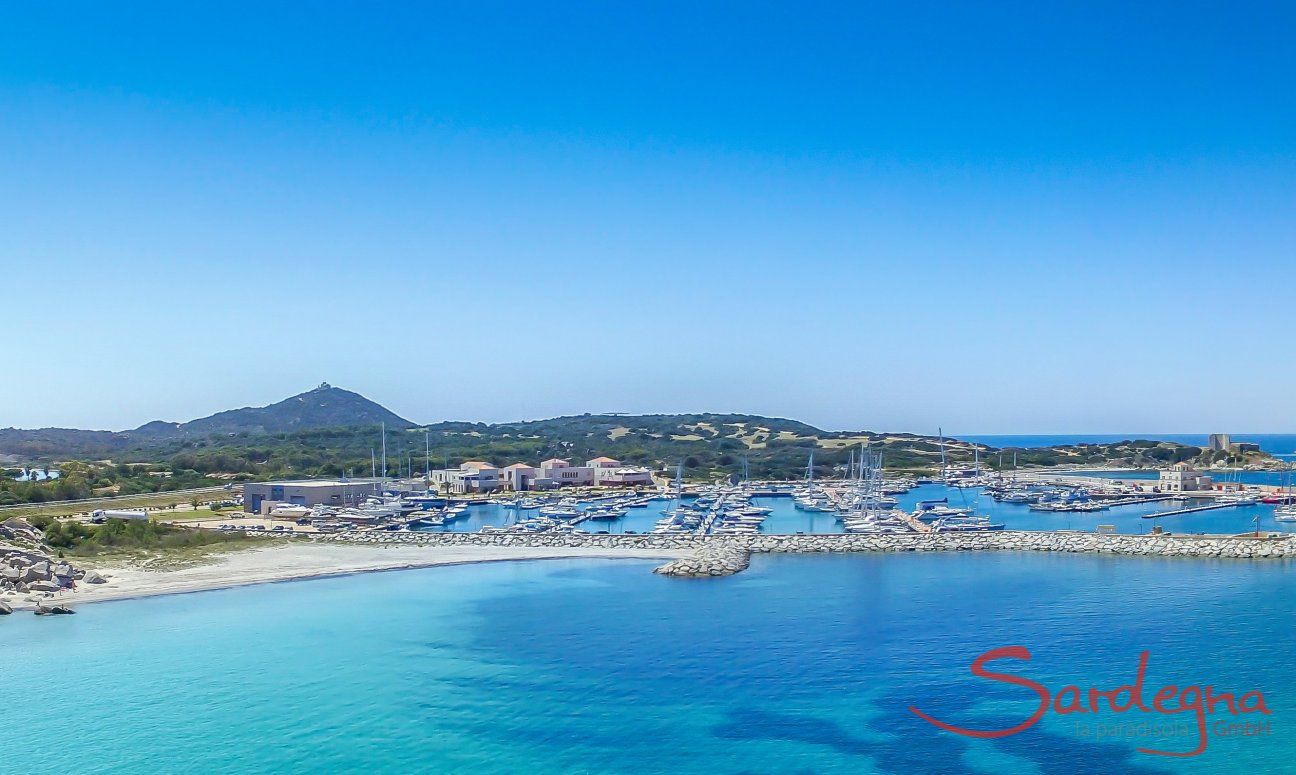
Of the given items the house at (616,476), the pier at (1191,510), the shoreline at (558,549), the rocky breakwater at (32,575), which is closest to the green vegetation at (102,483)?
the rocky breakwater at (32,575)

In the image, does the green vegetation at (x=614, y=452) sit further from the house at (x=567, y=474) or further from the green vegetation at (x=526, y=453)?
the house at (x=567, y=474)

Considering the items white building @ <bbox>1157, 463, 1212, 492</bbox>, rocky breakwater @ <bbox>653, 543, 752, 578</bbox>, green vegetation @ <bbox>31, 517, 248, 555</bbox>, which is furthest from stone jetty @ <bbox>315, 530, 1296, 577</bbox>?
white building @ <bbox>1157, 463, 1212, 492</bbox>

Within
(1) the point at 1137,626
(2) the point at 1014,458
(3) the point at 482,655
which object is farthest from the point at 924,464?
(3) the point at 482,655

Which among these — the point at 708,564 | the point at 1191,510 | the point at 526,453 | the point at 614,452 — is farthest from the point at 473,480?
the point at 1191,510

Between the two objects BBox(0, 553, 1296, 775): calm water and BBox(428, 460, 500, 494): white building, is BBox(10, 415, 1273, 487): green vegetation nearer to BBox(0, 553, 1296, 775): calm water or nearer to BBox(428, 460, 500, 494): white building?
BBox(428, 460, 500, 494): white building

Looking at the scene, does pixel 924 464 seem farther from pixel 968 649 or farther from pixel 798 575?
pixel 968 649

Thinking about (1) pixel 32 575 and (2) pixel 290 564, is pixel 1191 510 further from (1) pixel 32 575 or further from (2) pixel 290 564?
(1) pixel 32 575

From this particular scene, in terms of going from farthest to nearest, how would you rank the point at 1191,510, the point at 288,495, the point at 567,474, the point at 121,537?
the point at 567,474 < the point at 288,495 < the point at 1191,510 < the point at 121,537
